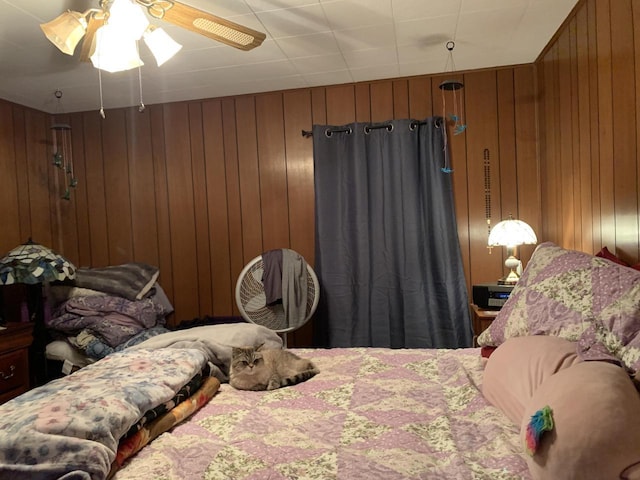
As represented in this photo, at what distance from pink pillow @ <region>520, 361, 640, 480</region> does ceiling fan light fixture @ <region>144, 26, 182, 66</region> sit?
167 cm

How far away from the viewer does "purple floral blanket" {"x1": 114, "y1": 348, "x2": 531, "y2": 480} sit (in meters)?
1.08

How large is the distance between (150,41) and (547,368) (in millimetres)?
1704

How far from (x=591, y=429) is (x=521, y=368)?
447mm

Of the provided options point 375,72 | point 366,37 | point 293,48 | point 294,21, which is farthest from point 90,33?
point 375,72

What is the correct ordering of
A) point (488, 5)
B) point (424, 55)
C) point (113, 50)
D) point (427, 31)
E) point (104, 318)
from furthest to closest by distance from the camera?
point (104, 318), point (424, 55), point (427, 31), point (488, 5), point (113, 50)

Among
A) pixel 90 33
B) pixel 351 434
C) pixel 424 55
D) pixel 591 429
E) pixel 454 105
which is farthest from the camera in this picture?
pixel 454 105

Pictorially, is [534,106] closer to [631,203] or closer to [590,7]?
[590,7]

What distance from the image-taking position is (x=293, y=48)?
265 centimetres

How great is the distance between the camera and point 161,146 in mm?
3686

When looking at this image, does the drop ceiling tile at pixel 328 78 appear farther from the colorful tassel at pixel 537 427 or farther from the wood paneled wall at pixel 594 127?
the colorful tassel at pixel 537 427

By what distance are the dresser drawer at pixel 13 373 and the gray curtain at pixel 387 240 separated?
183cm

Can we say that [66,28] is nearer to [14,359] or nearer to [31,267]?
[31,267]

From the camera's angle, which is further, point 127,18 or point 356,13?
point 356,13

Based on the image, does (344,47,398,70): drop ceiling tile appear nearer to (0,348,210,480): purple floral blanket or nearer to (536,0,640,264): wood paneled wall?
(536,0,640,264): wood paneled wall
